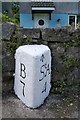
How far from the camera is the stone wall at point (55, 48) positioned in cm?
255

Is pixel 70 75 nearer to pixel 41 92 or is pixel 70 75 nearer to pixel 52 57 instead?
pixel 52 57

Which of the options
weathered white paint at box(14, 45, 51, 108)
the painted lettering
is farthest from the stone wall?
the painted lettering

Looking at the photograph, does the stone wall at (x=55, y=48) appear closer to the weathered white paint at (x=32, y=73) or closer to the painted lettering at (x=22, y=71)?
the weathered white paint at (x=32, y=73)

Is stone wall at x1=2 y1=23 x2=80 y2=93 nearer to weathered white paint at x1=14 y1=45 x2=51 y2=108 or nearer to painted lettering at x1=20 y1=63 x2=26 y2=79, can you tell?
weathered white paint at x1=14 y1=45 x2=51 y2=108

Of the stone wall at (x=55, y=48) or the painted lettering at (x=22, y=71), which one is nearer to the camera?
the painted lettering at (x=22, y=71)

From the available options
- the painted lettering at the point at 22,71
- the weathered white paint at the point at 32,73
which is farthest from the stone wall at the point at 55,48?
the painted lettering at the point at 22,71

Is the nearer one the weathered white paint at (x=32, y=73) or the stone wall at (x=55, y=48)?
the weathered white paint at (x=32, y=73)

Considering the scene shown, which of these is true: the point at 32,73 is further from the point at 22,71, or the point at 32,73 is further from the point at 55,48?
the point at 55,48

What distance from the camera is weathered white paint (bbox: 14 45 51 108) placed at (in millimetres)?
2221

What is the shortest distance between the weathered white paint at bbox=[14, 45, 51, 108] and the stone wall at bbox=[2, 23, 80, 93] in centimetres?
16

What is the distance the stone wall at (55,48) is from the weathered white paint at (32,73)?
16 centimetres

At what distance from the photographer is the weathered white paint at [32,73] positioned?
2.22 metres

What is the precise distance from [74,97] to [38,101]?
387 millimetres

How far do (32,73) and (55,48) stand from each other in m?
0.47
